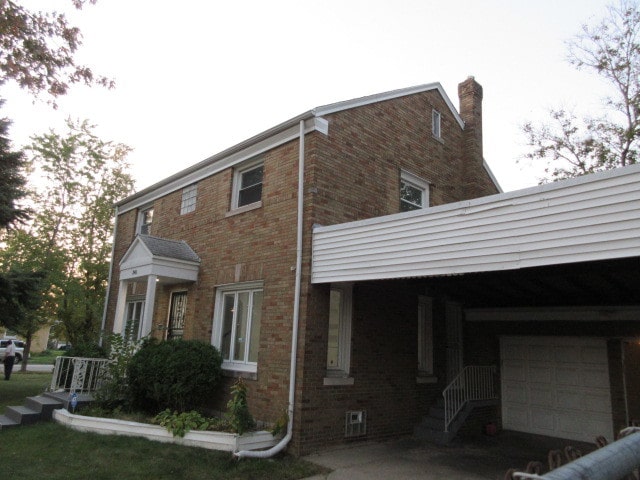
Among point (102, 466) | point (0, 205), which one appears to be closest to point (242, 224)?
point (102, 466)

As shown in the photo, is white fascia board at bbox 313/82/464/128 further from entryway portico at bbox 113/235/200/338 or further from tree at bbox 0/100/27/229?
tree at bbox 0/100/27/229

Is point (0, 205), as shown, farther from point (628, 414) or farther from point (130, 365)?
point (628, 414)

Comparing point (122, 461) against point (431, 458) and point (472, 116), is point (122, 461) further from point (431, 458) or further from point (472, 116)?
point (472, 116)

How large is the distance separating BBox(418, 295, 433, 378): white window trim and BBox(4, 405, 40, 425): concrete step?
8.12 metres

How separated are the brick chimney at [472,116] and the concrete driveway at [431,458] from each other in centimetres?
744

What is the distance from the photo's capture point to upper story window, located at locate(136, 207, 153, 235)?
1520 centimetres

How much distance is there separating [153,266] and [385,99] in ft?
21.6

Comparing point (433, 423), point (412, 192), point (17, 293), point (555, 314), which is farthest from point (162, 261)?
point (555, 314)

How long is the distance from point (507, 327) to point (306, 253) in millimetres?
5918

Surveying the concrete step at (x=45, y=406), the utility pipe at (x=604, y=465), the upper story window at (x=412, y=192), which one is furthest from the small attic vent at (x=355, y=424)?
the utility pipe at (x=604, y=465)

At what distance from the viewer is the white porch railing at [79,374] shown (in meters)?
10.6

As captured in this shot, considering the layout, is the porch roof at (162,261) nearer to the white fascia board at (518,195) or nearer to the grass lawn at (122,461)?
the grass lawn at (122,461)

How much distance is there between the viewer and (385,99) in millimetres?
11047

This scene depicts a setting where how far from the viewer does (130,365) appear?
9617mm
